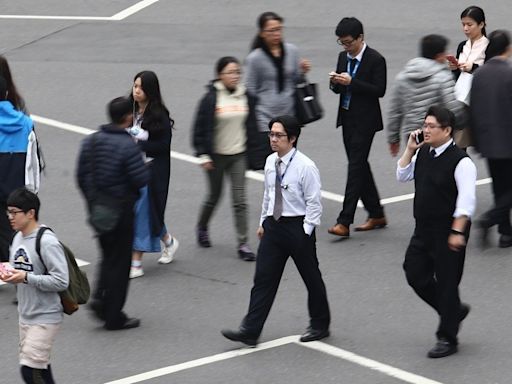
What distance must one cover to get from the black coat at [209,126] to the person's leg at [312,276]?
94.5 inches

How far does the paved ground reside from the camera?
10.7 metres

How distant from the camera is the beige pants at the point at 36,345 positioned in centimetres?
970

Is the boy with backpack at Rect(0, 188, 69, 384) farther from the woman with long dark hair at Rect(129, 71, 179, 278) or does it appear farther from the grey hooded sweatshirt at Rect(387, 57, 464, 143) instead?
the grey hooded sweatshirt at Rect(387, 57, 464, 143)

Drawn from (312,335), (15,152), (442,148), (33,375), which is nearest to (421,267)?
(442,148)

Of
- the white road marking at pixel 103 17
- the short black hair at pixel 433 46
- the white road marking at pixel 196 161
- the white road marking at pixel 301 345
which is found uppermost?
the short black hair at pixel 433 46

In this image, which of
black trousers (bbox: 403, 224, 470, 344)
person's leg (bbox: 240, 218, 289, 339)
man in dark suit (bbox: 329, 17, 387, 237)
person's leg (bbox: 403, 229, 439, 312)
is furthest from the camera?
man in dark suit (bbox: 329, 17, 387, 237)

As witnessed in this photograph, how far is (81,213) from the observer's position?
1446 cm

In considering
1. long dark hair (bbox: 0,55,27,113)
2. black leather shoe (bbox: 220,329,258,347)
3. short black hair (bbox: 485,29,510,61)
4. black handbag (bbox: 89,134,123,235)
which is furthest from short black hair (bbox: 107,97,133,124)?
short black hair (bbox: 485,29,510,61)

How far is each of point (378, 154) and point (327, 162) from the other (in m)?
0.67

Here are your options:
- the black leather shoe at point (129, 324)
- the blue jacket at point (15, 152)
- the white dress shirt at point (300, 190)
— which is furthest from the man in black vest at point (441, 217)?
the blue jacket at point (15, 152)

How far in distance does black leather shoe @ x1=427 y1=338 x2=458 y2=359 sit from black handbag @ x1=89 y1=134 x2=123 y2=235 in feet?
9.15

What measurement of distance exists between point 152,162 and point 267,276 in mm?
2387

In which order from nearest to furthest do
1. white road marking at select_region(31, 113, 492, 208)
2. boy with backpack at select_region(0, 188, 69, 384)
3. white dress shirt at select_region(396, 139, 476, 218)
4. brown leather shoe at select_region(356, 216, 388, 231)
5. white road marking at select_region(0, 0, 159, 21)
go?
boy with backpack at select_region(0, 188, 69, 384) → white dress shirt at select_region(396, 139, 476, 218) → brown leather shoe at select_region(356, 216, 388, 231) → white road marking at select_region(31, 113, 492, 208) → white road marking at select_region(0, 0, 159, 21)

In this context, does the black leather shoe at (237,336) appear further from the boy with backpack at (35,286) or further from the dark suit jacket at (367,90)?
the dark suit jacket at (367,90)
